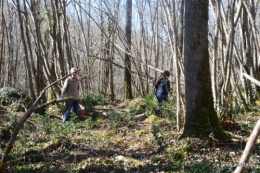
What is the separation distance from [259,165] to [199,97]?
163 centimetres

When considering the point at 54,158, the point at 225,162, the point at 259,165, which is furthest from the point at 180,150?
the point at 54,158

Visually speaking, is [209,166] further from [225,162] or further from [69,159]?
[69,159]

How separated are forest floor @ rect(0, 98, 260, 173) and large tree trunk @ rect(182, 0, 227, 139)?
0.85 ft

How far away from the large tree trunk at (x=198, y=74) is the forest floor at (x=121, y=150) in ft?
0.85

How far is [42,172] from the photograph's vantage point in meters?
4.41

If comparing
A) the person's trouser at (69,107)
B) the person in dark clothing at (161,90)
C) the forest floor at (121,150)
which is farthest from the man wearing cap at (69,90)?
the person in dark clothing at (161,90)

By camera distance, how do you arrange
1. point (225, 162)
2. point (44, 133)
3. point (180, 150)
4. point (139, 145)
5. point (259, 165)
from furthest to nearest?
point (44, 133) < point (139, 145) < point (180, 150) < point (225, 162) < point (259, 165)

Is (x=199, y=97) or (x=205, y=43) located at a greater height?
(x=205, y=43)

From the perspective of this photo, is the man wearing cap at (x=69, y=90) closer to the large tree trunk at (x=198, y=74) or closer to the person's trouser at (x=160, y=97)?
the person's trouser at (x=160, y=97)

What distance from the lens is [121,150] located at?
5.57m

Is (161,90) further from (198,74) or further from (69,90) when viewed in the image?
(198,74)

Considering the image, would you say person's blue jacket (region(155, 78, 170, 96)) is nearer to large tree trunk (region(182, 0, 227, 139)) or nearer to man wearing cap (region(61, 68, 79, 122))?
man wearing cap (region(61, 68, 79, 122))

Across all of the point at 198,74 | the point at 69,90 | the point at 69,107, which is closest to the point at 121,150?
the point at 198,74


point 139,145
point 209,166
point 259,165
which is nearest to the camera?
point 259,165
